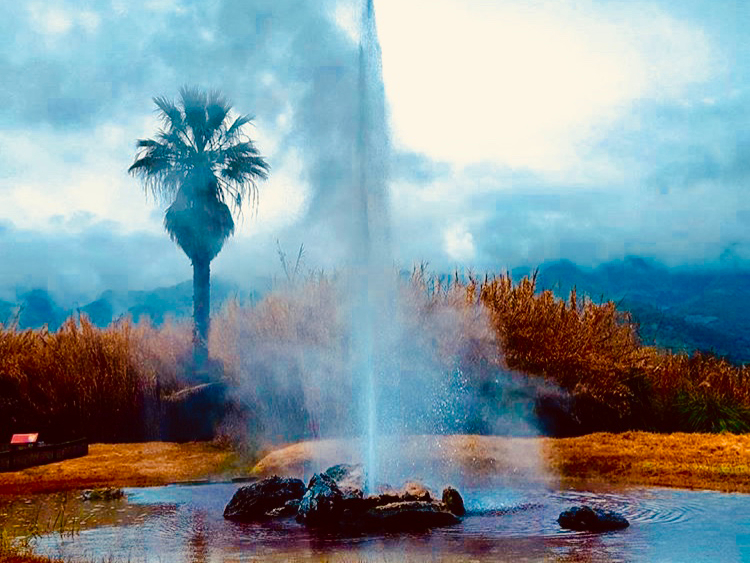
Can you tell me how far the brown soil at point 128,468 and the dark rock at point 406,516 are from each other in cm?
576

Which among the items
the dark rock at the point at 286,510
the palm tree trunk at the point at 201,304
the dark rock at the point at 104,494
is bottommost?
the dark rock at the point at 286,510

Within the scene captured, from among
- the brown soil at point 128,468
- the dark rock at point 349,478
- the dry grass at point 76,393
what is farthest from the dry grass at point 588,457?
the dry grass at point 76,393

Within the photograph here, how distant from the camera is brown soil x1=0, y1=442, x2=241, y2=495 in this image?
1447 cm

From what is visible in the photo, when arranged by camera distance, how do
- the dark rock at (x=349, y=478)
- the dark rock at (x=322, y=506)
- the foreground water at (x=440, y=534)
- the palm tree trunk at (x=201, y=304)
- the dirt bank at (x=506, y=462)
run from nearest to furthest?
the foreground water at (x=440, y=534)
the dark rock at (x=322, y=506)
the dark rock at (x=349, y=478)
the dirt bank at (x=506, y=462)
the palm tree trunk at (x=201, y=304)

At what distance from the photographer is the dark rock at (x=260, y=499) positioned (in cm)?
1069

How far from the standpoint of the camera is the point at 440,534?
9234 mm

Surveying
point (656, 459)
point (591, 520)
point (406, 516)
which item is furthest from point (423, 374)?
point (591, 520)

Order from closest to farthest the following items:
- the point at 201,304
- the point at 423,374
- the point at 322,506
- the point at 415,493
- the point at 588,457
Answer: the point at 322,506, the point at 415,493, the point at 588,457, the point at 423,374, the point at 201,304

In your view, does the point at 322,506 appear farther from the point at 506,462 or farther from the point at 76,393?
the point at 76,393

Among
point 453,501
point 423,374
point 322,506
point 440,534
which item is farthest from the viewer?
point 423,374

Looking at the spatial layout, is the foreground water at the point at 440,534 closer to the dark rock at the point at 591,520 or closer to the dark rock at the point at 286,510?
the dark rock at the point at 591,520

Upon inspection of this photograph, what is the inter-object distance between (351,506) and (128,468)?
24.1 ft

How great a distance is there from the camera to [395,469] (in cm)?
1415

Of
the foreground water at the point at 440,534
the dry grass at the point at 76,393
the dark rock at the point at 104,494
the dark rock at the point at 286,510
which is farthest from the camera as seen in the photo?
the dry grass at the point at 76,393
